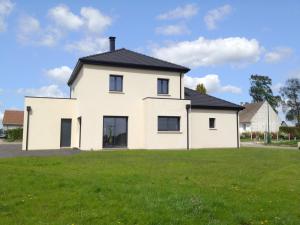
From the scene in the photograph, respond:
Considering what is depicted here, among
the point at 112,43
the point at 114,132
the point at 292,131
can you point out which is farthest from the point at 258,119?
the point at 114,132

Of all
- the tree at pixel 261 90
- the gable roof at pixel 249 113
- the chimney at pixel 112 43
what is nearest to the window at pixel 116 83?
the chimney at pixel 112 43

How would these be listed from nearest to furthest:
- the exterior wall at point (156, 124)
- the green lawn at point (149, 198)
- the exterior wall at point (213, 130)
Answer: the green lawn at point (149, 198)
the exterior wall at point (156, 124)
the exterior wall at point (213, 130)

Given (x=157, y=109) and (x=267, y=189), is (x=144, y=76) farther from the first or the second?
(x=267, y=189)

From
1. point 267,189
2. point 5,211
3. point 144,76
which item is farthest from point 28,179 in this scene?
point 144,76

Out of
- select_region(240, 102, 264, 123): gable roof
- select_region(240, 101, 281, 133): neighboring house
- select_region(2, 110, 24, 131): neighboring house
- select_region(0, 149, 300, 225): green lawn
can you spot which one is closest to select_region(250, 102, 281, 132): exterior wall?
select_region(240, 101, 281, 133): neighboring house

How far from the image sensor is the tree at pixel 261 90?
9506 cm

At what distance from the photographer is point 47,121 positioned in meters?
25.8

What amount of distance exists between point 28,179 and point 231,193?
17.7 ft

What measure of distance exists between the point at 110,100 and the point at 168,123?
184 inches

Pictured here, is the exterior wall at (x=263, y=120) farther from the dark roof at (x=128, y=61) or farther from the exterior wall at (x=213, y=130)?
the dark roof at (x=128, y=61)

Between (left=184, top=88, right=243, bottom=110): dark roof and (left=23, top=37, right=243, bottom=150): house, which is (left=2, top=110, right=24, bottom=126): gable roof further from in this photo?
(left=184, top=88, right=243, bottom=110): dark roof

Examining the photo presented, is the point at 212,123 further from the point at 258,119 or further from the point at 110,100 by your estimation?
the point at 258,119

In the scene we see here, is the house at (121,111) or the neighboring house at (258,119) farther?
the neighboring house at (258,119)

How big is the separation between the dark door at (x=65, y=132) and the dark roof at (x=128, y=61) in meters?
4.16
